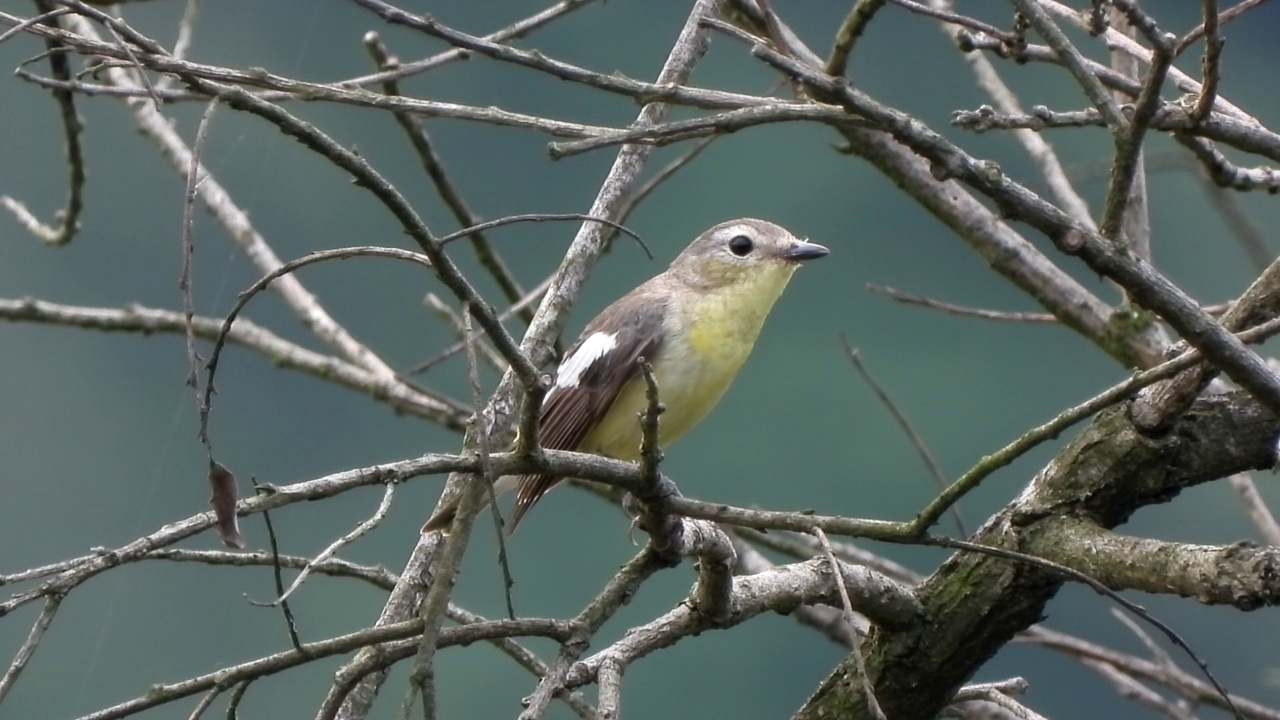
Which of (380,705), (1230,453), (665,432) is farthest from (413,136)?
(380,705)

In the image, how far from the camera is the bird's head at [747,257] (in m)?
4.29

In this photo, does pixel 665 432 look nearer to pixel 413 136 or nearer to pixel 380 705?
pixel 413 136


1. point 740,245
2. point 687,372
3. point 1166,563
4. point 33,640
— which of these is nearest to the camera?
point 33,640

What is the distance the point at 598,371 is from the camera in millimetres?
4035

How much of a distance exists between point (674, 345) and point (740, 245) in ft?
1.74

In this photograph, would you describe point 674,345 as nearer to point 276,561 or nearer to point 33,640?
point 276,561

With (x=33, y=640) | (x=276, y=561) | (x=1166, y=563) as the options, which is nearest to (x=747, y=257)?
(x=1166, y=563)

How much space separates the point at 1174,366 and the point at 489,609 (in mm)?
5590

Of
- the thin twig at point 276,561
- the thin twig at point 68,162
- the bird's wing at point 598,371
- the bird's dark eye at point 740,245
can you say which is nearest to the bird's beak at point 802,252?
the bird's dark eye at point 740,245

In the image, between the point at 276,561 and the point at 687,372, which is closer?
the point at 276,561

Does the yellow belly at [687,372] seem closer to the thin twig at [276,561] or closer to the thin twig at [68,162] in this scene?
the thin twig at [68,162]

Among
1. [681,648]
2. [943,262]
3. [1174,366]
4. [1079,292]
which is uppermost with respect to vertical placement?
[943,262]

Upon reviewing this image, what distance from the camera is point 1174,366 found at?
1.81 m

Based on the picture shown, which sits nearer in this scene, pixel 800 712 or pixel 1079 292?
pixel 800 712
